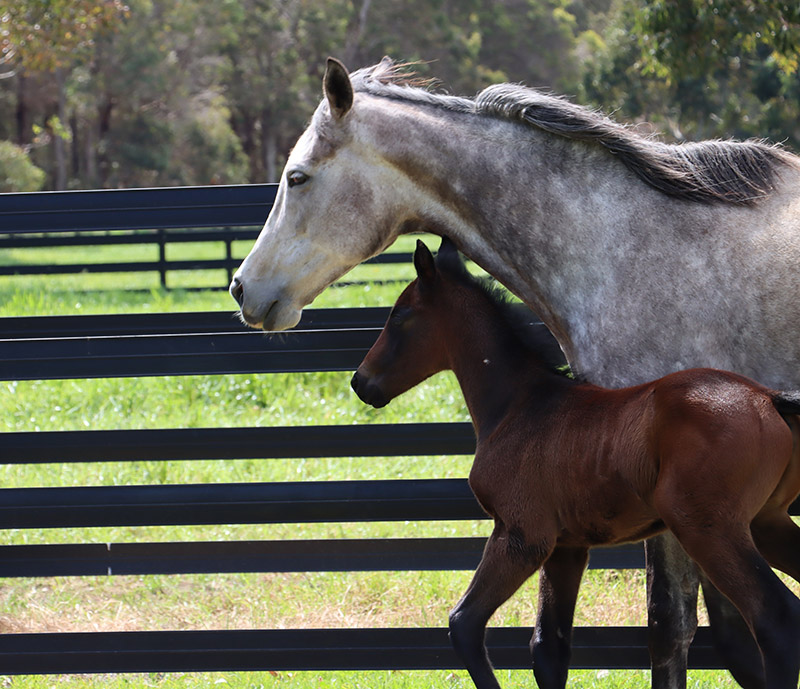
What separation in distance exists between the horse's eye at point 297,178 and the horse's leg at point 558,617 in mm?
1436

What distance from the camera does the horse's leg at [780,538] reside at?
2.99m

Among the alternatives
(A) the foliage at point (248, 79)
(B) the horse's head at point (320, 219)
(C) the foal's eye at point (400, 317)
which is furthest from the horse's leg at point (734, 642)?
(A) the foliage at point (248, 79)

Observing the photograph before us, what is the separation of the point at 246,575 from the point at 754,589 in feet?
10.6

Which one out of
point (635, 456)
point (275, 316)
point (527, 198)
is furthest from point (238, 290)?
point (635, 456)

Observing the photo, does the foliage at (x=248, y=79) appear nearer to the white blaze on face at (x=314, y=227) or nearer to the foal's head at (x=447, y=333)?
the foal's head at (x=447, y=333)

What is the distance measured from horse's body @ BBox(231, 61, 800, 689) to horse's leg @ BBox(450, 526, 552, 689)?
1.05 feet

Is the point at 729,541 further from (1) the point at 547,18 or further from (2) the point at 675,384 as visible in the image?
(1) the point at 547,18

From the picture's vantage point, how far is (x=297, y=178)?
3.29 m

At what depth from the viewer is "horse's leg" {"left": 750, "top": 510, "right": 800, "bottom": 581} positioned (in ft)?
9.81

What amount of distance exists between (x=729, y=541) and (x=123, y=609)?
313cm

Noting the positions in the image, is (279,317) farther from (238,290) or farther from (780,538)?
(780,538)

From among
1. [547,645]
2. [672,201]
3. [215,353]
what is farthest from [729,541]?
[215,353]

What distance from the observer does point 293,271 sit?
3316mm

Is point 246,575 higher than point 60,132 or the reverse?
higher
